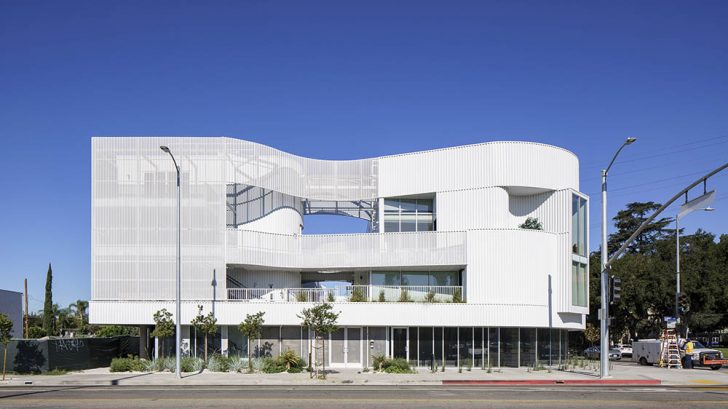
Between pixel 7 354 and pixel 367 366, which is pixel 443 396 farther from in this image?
pixel 7 354

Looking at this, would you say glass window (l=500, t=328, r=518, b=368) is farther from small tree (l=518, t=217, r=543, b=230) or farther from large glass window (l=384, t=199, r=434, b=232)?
large glass window (l=384, t=199, r=434, b=232)

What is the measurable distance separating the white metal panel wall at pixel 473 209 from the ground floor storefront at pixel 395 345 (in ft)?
20.2

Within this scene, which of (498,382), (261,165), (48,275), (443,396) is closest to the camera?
(443,396)

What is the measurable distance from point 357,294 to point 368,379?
863 centimetres

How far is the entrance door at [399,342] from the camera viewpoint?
40281 millimetres

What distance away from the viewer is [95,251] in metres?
40.3

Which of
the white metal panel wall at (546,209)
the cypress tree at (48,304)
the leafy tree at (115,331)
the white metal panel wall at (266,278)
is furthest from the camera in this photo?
the cypress tree at (48,304)

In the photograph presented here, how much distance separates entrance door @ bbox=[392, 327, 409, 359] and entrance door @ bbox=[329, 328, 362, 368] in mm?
1882

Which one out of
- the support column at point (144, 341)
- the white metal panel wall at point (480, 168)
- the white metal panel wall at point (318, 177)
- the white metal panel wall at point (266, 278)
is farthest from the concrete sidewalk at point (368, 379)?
the white metal panel wall at point (318, 177)

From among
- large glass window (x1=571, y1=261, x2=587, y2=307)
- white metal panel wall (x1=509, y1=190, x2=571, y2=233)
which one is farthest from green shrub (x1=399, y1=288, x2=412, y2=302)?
large glass window (x1=571, y1=261, x2=587, y2=307)

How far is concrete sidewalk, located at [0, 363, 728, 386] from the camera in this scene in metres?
31.6

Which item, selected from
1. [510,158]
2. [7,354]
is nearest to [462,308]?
[510,158]

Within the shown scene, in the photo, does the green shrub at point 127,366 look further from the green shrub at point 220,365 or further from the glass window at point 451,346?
the glass window at point 451,346

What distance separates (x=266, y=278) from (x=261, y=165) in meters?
7.02
